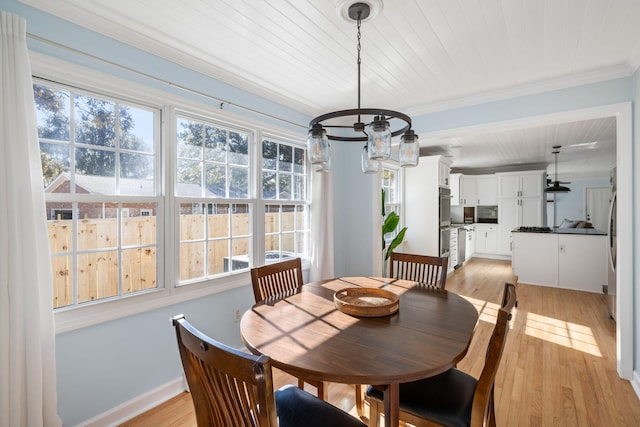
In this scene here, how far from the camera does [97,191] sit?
1.86 m

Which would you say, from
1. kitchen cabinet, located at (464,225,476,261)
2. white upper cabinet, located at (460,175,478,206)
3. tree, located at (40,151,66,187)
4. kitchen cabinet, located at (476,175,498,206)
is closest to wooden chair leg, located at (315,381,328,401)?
tree, located at (40,151,66,187)

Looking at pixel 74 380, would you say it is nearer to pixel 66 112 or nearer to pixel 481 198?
pixel 66 112

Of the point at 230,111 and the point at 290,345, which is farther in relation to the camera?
the point at 230,111

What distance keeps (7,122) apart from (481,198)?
848 cm

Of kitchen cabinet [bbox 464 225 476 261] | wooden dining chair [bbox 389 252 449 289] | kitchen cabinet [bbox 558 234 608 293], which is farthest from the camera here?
kitchen cabinet [bbox 464 225 476 261]

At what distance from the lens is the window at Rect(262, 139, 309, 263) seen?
300 centimetres

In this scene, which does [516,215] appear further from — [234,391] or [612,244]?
[234,391]

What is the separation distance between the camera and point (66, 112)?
175 cm

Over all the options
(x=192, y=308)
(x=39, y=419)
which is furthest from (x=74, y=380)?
(x=192, y=308)

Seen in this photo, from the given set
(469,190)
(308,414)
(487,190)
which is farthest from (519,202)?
(308,414)

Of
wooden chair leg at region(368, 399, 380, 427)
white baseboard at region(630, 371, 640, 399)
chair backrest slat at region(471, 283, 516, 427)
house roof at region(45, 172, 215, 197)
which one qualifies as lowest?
white baseboard at region(630, 371, 640, 399)

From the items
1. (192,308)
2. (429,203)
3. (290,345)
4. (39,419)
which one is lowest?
(39,419)

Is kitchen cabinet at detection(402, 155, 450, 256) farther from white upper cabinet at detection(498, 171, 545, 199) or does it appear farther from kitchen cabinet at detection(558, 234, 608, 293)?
white upper cabinet at detection(498, 171, 545, 199)

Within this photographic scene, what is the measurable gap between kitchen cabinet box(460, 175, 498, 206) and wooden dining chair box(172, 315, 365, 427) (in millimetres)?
7470
